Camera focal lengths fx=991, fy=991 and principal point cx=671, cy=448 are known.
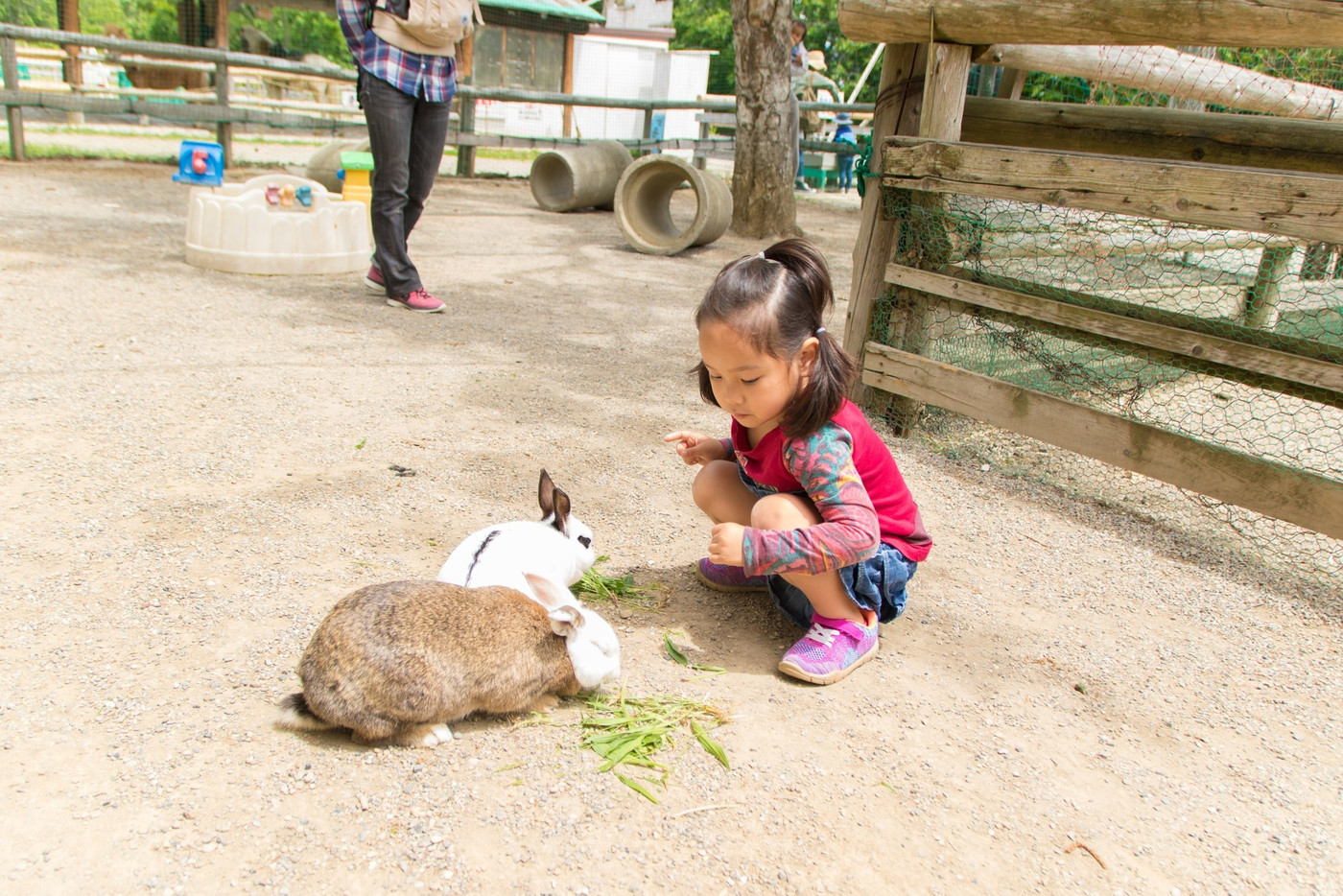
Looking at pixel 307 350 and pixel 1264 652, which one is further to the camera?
pixel 307 350

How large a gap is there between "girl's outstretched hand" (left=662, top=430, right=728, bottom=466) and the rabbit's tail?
1.10 metres

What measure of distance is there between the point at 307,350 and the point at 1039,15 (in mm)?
3318

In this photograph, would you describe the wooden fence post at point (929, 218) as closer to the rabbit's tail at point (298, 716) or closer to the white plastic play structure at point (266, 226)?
the rabbit's tail at point (298, 716)

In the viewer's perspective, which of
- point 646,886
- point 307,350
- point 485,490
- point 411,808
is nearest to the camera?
point 646,886

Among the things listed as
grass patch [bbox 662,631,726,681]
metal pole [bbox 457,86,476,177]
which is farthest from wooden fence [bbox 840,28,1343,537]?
metal pole [bbox 457,86,476,177]

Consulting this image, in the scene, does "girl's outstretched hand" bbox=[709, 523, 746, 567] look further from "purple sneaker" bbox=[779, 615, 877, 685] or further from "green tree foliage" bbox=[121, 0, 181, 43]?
"green tree foliage" bbox=[121, 0, 181, 43]

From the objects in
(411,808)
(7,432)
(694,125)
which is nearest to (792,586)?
(411,808)

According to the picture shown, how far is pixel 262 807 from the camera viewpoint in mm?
1735

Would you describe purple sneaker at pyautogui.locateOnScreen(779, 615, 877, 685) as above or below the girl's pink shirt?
below

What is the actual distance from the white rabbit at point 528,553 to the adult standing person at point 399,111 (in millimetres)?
3197

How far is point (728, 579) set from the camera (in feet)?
8.87

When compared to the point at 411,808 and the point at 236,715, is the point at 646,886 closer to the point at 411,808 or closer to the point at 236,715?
the point at 411,808

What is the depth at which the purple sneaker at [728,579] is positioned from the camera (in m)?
2.71

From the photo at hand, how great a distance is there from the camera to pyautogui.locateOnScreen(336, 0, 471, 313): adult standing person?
16.0 ft
